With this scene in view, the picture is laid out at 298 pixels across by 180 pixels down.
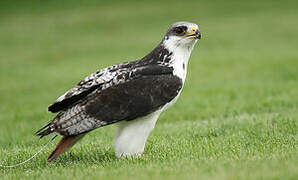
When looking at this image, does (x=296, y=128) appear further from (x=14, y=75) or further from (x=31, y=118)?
(x=14, y=75)

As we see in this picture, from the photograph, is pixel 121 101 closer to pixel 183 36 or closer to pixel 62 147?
pixel 62 147

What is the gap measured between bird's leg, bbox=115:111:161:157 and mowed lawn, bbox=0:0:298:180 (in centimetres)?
20

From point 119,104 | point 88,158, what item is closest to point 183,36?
point 119,104

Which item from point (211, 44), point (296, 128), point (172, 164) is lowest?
point (211, 44)

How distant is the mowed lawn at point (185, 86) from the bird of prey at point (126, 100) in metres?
0.36

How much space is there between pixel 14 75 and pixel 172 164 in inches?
562

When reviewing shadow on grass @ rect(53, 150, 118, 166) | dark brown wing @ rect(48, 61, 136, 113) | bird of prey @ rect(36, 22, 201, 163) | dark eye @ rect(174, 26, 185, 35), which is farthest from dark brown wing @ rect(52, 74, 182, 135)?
dark eye @ rect(174, 26, 185, 35)

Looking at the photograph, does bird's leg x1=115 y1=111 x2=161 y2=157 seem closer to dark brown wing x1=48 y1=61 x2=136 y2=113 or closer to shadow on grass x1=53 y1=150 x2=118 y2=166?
shadow on grass x1=53 y1=150 x2=118 y2=166

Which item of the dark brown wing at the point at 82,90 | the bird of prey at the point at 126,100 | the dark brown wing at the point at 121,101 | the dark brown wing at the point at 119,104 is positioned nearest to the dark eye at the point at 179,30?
the bird of prey at the point at 126,100

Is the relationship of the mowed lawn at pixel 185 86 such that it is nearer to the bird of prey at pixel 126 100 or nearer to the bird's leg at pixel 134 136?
the bird's leg at pixel 134 136

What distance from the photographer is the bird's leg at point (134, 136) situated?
631cm

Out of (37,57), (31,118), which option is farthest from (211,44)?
(31,118)

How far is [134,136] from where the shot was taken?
20.7 ft

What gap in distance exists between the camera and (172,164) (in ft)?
18.4
